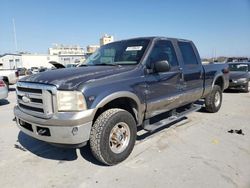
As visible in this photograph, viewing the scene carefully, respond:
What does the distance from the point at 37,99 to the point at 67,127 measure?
0.68m

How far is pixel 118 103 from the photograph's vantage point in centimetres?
368

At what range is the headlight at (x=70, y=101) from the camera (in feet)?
9.55

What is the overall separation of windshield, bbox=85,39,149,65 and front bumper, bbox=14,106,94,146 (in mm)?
1518

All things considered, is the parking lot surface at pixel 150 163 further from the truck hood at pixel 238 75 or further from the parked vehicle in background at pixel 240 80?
the truck hood at pixel 238 75

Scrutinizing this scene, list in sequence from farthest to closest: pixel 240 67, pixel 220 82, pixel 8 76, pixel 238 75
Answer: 1. pixel 8 76
2. pixel 240 67
3. pixel 238 75
4. pixel 220 82

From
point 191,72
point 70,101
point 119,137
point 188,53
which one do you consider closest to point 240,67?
point 188,53

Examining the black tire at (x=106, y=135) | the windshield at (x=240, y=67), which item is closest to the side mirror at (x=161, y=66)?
the black tire at (x=106, y=135)

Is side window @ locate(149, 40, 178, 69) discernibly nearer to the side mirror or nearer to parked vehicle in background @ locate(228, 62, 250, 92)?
the side mirror

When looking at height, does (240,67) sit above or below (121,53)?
below

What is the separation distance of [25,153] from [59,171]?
3.44ft

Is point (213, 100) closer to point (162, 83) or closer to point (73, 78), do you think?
point (162, 83)

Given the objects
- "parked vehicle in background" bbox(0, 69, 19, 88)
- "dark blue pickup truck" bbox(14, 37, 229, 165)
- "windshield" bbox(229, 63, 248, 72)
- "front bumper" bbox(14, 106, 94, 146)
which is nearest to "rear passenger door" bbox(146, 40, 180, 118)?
"dark blue pickup truck" bbox(14, 37, 229, 165)

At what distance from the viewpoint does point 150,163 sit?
3465 millimetres

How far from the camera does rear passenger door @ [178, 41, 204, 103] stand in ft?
16.3
